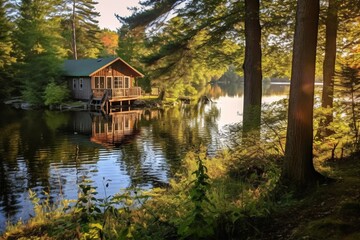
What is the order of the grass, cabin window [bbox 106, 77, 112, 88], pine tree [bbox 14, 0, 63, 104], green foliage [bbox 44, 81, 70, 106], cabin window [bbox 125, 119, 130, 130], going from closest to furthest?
the grass < cabin window [bbox 125, 119, 130, 130] < green foliage [bbox 44, 81, 70, 106] < pine tree [bbox 14, 0, 63, 104] < cabin window [bbox 106, 77, 112, 88]

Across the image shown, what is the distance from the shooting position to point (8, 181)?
11469 mm

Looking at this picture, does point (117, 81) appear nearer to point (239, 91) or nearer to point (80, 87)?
point (80, 87)

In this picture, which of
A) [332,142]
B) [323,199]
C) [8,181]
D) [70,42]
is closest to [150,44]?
[8,181]

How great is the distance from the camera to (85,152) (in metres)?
15.7

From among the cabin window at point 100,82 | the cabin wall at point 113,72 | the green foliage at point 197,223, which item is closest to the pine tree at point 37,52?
the cabin window at point 100,82

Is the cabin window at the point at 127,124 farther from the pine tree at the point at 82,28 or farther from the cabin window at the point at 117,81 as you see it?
the pine tree at the point at 82,28

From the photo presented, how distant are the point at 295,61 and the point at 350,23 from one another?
6.86m

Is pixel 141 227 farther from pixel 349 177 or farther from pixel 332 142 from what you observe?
pixel 332 142

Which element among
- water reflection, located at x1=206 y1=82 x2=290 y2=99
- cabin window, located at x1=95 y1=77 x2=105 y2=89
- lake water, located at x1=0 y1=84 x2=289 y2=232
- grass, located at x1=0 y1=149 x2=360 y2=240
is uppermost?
cabin window, located at x1=95 y1=77 x2=105 y2=89

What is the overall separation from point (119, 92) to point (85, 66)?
17.7ft

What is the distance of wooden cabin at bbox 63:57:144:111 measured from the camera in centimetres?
3483

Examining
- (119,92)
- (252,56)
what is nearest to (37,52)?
(119,92)

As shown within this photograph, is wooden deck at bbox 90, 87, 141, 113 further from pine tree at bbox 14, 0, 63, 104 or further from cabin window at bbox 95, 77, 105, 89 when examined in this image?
pine tree at bbox 14, 0, 63, 104

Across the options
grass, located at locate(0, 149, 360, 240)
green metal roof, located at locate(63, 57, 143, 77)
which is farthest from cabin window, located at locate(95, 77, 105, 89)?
grass, located at locate(0, 149, 360, 240)
